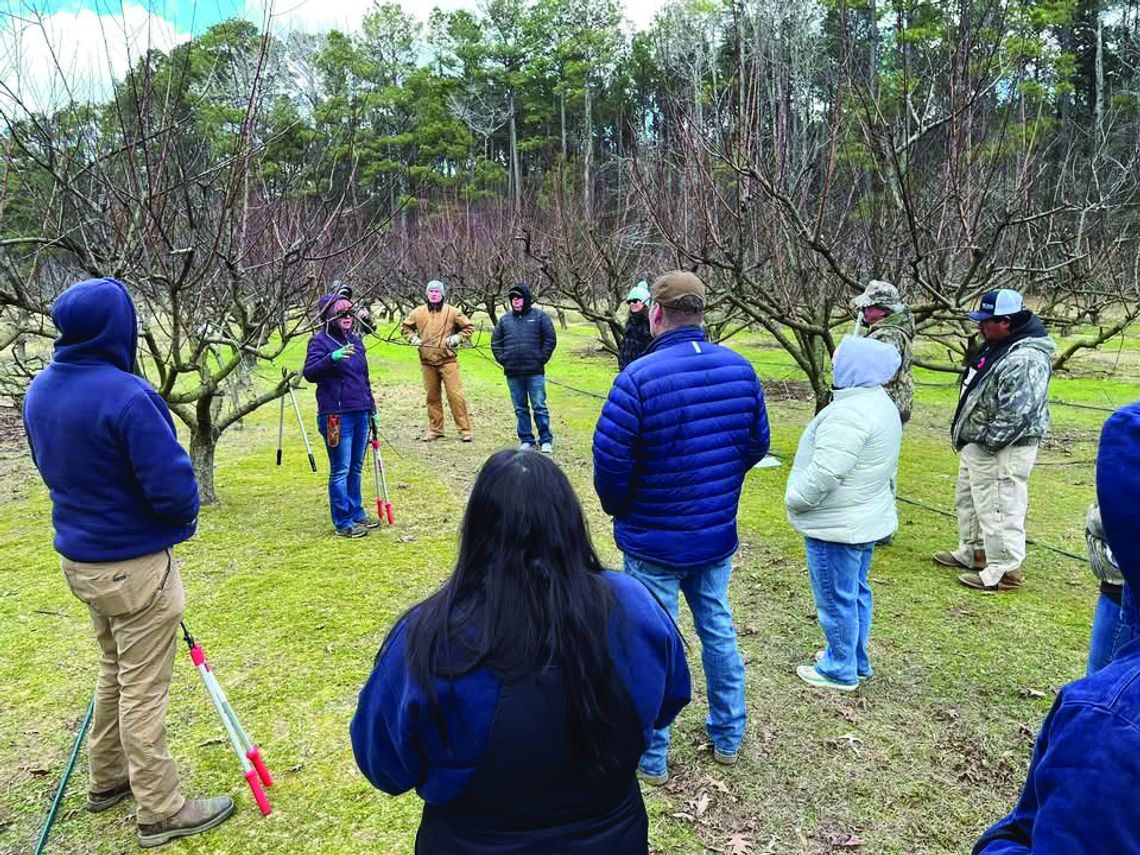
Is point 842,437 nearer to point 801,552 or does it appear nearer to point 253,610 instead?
point 801,552

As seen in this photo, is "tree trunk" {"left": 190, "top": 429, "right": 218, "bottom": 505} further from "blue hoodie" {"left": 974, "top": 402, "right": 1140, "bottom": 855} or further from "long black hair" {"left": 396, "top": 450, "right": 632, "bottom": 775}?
"blue hoodie" {"left": 974, "top": 402, "right": 1140, "bottom": 855}

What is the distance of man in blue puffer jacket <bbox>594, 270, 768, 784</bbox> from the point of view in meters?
2.98

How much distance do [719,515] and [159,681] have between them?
2.23 m

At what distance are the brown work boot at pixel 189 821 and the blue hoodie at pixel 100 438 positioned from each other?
1045mm

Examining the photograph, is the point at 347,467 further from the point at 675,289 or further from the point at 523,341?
the point at 675,289

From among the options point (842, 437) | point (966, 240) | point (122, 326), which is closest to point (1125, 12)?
point (966, 240)

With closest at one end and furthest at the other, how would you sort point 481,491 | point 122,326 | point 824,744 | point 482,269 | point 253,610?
1. point 481,491
2. point 122,326
3. point 824,744
4. point 253,610
5. point 482,269

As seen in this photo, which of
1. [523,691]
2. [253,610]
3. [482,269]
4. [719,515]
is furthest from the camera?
[482,269]

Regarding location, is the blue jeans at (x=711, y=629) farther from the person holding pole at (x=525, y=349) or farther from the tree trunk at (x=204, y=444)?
the person holding pole at (x=525, y=349)

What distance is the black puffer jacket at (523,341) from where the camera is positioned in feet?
28.5

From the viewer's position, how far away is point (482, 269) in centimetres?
1919

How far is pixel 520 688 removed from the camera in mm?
1420

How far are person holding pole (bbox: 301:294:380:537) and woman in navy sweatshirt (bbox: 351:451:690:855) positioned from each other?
15.0 ft

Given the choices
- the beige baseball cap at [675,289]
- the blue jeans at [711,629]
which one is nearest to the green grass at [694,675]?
the blue jeans at [711,629]
